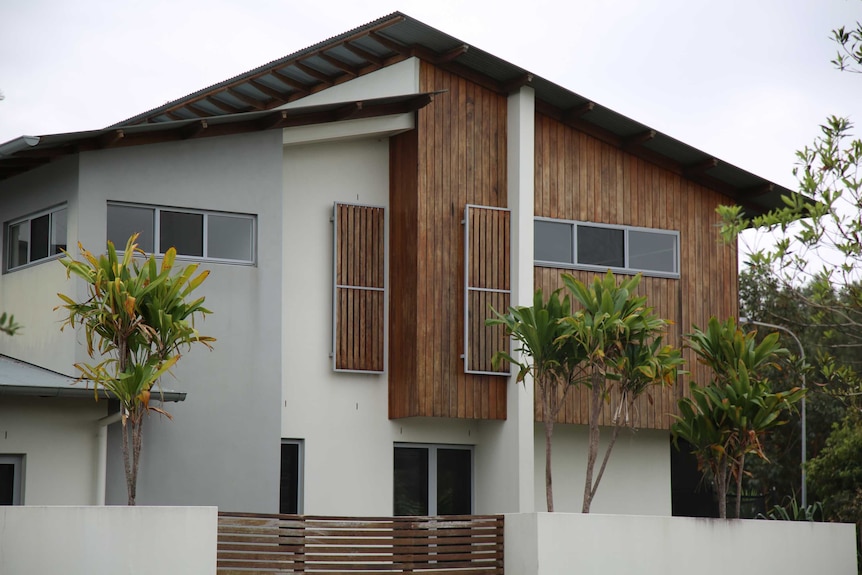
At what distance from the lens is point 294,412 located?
1686 cm

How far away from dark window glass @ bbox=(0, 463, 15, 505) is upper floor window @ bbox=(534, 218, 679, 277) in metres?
8.13

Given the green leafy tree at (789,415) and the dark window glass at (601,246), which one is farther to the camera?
the green leafy tree at (789,415)

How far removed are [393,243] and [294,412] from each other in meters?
2.92

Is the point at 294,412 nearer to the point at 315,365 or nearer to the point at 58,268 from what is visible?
the point at 315,365

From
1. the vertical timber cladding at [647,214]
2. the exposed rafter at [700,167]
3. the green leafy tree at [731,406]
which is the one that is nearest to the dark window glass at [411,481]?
the vertical timber cladding at [647,214]

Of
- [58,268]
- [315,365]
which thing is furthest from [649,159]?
[58,268]

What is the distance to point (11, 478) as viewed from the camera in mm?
14500

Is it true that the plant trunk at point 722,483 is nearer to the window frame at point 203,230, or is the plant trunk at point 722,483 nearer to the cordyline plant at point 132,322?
the window frame at point 203,230

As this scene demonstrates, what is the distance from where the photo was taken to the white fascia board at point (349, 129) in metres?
16.9

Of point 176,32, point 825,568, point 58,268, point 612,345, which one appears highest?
point 176,32

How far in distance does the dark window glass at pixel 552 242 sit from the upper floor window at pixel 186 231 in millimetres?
4560

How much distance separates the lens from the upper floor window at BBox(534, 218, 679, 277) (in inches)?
727

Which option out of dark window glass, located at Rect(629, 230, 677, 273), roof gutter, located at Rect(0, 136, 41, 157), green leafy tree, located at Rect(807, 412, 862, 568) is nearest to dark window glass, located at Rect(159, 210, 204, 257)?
roof gutter, located at Rect(0, 136, 41, 157)

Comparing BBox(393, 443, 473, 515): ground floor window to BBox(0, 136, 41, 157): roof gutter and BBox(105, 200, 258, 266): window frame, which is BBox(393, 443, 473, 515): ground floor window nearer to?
BBox(105, 200, 258, 266): window frame
